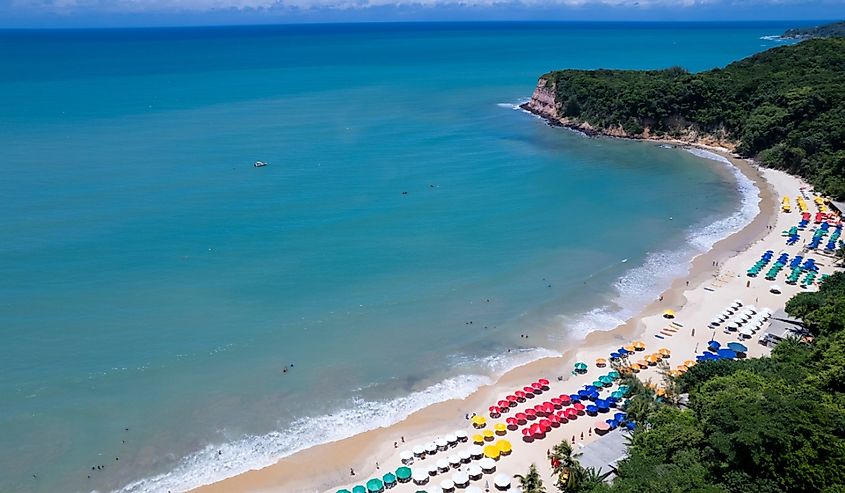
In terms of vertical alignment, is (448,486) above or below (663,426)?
below

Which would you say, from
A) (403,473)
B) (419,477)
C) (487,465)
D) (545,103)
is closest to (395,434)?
(403,473)

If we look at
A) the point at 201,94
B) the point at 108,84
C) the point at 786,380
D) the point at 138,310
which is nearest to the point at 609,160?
the point at 786,380

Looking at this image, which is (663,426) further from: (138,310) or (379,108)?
(379,108)

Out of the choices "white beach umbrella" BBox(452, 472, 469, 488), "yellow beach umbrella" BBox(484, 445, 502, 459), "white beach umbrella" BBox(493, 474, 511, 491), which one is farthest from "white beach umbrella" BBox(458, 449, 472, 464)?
"white beach umbrella" BBox(493, 474, 511, 491)

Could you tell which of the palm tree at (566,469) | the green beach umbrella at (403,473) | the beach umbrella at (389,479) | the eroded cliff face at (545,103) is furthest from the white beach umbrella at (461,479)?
the eroded cliff face at (545,103)

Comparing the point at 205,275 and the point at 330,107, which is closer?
the point at 205,275

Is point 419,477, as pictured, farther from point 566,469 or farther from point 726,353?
point 726,353
